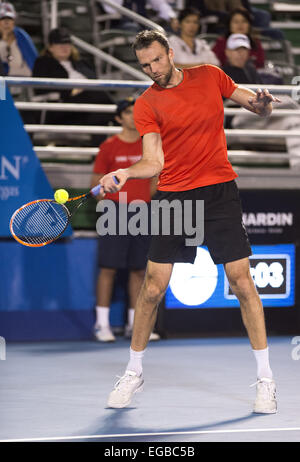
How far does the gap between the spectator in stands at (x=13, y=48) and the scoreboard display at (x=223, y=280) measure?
285 cm

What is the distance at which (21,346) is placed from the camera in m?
7.60

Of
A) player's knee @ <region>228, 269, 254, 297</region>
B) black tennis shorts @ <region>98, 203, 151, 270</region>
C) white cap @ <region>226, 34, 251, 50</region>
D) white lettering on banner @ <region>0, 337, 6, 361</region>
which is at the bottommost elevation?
white lettering on banner @ <region>0, 337, 6, 361</region>

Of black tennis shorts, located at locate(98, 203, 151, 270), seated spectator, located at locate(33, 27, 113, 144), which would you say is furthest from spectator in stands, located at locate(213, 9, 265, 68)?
Answer: black tennis shorts, located at locate(98, 203, 151, 270)

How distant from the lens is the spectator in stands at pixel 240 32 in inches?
409

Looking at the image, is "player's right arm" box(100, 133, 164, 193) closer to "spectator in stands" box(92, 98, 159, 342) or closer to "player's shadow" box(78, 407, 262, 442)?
"player's shadow" box(78, 407, 262, 442)

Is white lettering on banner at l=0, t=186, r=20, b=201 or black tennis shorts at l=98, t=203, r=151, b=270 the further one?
black tennis shorts at l=98, t=203, r=151, b=270

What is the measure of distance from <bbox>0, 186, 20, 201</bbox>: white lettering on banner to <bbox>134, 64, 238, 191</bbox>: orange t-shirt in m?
2.67

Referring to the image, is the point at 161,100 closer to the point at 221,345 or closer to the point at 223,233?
the point at 223,233

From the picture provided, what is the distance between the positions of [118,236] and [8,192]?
99cm

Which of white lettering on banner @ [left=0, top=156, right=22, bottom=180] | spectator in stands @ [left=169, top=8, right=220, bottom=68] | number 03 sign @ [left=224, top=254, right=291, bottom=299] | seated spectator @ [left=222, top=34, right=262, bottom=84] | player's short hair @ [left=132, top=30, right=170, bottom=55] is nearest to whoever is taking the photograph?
player's short hair @ [left=132, top=30, right=170, bottom=55]

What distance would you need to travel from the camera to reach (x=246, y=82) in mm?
9281

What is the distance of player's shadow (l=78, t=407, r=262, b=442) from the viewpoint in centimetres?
443

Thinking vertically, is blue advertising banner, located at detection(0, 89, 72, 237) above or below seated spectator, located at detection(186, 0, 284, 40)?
below
